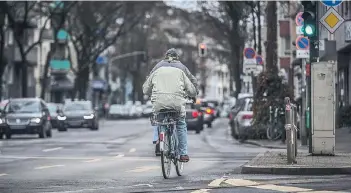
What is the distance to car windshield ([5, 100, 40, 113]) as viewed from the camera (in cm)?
3834

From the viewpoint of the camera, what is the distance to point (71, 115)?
171 ft

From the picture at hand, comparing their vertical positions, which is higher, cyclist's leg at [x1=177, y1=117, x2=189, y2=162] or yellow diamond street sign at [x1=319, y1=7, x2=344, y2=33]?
yellow diamond street sign at [x1=319, y1=7, x2=344, y2=33]

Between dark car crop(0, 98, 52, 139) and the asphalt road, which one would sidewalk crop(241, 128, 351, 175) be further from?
dark car crop(0, 98, 52, 139)

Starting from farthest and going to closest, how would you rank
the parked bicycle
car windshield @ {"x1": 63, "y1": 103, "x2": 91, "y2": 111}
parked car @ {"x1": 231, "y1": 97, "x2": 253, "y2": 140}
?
car windshield @ {"x1": 63, "y1": 103, "x2": 91, "y2": 111}
parked car @ {"x1": 231, "y1": 97, "x2": 253, "y2": 140}
the parked bicycle

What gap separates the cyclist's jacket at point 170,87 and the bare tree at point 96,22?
167 ft

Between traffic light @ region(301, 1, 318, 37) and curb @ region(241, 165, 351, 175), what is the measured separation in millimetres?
5067

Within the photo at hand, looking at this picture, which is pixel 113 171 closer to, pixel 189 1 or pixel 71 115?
pixel 71 115

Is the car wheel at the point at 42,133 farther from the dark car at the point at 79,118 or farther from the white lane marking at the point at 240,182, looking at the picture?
the white lane marking at the point at 240,182

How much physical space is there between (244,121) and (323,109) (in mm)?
16248

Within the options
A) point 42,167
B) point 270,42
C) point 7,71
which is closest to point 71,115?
point 270,42

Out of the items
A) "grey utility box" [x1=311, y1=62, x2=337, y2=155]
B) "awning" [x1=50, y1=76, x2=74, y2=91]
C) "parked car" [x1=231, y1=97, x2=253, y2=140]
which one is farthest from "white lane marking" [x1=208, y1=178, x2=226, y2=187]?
"awning" [x1=50, y1=76, x2=74, y2=91]

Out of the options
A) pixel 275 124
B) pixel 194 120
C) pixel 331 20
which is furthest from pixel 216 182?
pixel 194 120

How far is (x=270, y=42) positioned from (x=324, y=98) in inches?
698

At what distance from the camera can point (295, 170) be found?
48.1ft
